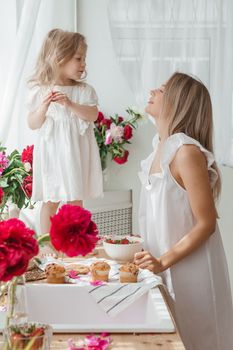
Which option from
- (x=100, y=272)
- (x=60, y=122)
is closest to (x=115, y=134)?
(x=60, y=122)

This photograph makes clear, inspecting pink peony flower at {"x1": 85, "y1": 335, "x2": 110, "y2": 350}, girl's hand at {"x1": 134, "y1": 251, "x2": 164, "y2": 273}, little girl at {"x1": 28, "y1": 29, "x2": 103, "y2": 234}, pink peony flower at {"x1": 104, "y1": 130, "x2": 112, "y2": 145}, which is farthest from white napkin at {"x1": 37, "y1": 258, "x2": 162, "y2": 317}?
pink peony flower at {"x1": 104, "y1": 130, "x2": 112, "y2": 145}

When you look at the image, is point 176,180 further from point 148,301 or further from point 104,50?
point 104,50

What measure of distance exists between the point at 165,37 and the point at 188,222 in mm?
2004

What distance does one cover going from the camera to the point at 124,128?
3.88 metres

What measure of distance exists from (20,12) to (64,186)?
99 cm

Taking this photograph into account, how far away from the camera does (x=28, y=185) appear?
3568 mm

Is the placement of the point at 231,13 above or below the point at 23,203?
above

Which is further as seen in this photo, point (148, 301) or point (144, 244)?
point (144, 244)

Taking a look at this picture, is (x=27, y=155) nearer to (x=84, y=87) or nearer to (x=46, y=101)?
(x=46, y=101)

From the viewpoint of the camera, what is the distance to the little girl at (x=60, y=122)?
3535 mm

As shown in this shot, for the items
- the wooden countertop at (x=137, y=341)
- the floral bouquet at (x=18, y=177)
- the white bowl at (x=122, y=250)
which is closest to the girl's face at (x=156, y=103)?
the white bowl at (x=122, y=250)

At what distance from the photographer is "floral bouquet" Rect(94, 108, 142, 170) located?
3846mm

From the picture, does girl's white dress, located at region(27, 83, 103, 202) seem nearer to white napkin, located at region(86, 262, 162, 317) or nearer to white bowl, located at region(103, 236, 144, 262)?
white bowl, located at region(103, 236, 144, 262)

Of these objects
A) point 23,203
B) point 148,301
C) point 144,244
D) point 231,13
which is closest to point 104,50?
point 231,13
